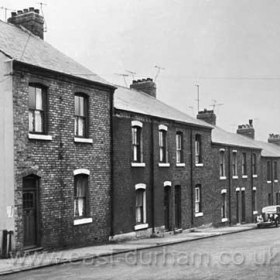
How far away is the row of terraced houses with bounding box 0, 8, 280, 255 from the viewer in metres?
18.4

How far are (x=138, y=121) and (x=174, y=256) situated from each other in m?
9.18

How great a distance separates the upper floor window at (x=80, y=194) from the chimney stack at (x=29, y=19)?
7418 millimetres

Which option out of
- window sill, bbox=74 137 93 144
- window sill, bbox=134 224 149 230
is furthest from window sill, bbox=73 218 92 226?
window sill, bbox=134 224 149 230

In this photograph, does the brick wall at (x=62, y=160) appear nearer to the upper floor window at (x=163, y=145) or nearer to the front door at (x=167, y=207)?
the upper floor window at (x=163, y=145)

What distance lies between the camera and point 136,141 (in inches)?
1054

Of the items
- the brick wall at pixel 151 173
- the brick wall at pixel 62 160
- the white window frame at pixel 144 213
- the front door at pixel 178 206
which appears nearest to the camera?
the brick wall at pixel 62 160

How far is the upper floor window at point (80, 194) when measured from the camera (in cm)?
2147

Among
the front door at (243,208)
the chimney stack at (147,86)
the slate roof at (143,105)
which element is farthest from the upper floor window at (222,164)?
the chimney stack at (147,86)

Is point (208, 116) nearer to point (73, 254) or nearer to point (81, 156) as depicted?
point (81, 156)

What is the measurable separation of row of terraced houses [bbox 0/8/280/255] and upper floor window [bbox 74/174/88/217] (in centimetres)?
4

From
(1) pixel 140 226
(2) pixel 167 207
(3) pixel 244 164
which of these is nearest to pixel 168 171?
(2) pixel 167 207

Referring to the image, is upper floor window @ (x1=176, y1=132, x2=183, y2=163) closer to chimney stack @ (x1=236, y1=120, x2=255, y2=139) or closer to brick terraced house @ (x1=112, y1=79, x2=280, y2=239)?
brick terraced house @ (x1=112, y1=79, x2=280, y2=239)

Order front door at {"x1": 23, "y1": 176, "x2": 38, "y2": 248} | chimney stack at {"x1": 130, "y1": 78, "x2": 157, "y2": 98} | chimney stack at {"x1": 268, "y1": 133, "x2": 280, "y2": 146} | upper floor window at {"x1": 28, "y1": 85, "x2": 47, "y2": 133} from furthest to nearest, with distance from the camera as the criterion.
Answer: chimney stack at {"x1": 268, "y1": 133, "x2": 280, "y2": 146} → chimney stack at {"x1": 130, "y1": 78, "x2": 157, "y2": 98} → upper floor window at {"x1": 28, "y1": 85, "x2": 47, "y2": 133} → front door at {"x1": 23, "y1": 176, "x2": 38, "y2": 248}

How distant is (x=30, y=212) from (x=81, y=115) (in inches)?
193
